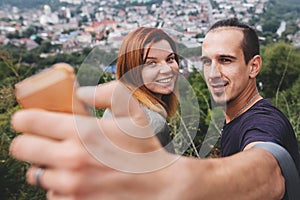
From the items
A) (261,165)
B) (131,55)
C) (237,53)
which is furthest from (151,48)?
(261,165)

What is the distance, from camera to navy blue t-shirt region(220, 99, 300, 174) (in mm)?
511

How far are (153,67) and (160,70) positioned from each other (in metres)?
0.01

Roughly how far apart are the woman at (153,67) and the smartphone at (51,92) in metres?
0.26

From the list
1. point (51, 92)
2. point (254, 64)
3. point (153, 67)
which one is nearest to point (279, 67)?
point (254, 64)

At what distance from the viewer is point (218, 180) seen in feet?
1.03

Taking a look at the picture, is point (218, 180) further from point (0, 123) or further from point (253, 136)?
point (0, 123)

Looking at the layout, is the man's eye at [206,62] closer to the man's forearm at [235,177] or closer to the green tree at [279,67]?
the man's forearm at [235,177]

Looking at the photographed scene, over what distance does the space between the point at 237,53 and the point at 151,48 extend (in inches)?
5.2

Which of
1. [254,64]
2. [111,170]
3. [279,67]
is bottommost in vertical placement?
[279,67]

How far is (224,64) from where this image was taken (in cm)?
68

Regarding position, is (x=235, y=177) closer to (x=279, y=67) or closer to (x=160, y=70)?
(x=160, y=70)

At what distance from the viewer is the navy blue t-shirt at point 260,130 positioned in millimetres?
511

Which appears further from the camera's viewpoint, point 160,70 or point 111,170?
point 160,70

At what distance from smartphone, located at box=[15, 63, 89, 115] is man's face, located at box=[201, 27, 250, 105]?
43 cm
